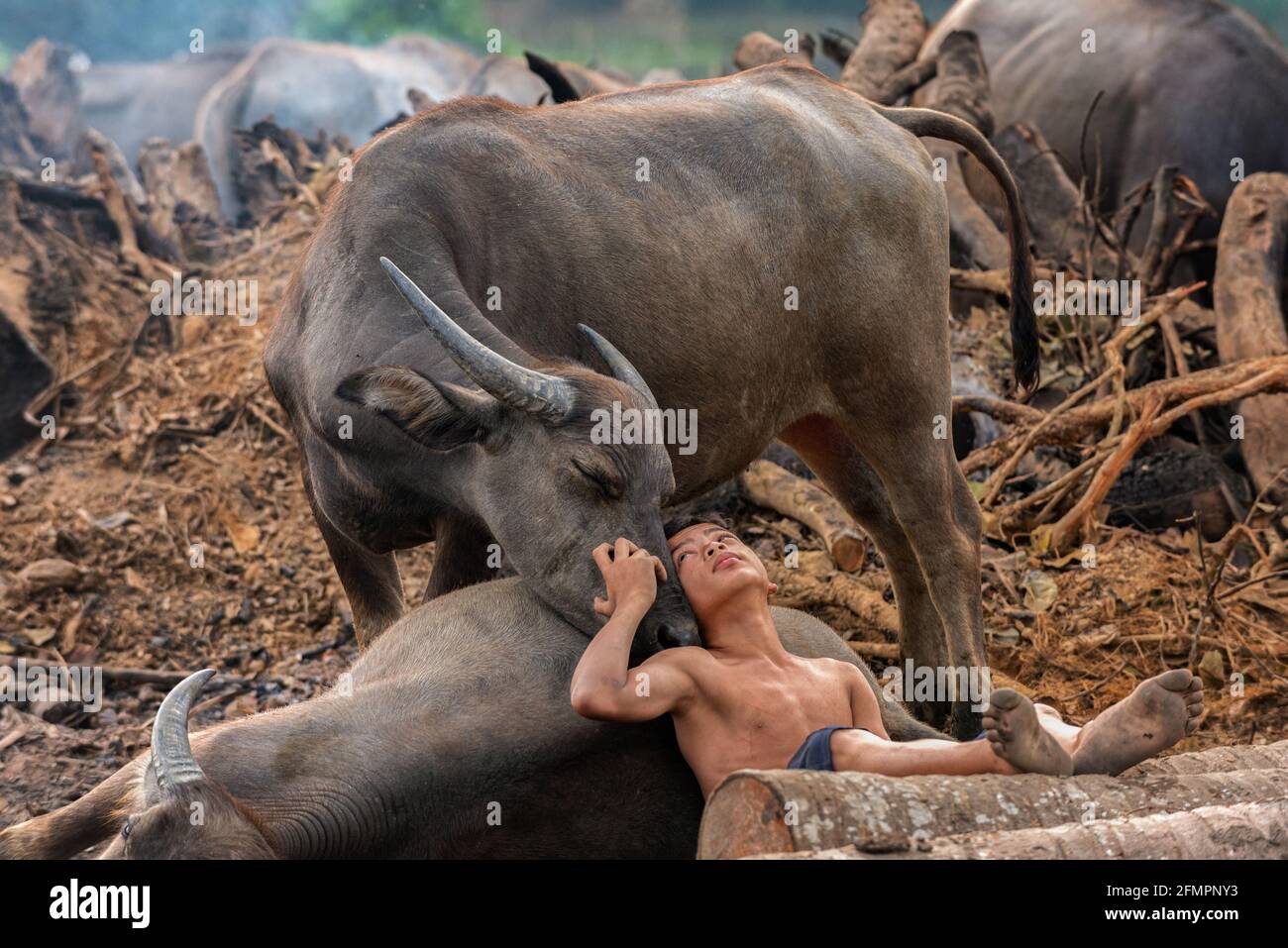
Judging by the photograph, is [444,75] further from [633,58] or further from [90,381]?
[90,381]

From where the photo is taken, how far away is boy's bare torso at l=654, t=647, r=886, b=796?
10.0 feet

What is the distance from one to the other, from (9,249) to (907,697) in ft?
20.0

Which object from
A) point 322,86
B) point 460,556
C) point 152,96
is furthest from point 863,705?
point 152,96

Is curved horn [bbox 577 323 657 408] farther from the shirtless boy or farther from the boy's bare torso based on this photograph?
the boy's bare torso

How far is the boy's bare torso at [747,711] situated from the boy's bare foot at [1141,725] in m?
0.55

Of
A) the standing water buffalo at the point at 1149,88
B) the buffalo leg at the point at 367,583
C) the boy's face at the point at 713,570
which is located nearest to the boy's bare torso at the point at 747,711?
the boy's face at the point at 713,570

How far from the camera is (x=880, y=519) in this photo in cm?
553

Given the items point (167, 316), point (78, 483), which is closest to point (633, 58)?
point (167, 316)

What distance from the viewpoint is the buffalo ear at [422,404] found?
3568 millimetres

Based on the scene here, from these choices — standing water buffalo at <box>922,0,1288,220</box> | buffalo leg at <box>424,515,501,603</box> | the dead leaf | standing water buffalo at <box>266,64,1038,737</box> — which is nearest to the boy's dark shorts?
standing water buffalo at <box>266,64,1038,737</box>

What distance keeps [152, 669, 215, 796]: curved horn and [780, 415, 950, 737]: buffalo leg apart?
3.19m

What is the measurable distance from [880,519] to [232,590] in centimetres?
310

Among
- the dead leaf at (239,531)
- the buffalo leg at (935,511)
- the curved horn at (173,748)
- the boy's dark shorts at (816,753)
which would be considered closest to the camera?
the curved horn at (173,748)

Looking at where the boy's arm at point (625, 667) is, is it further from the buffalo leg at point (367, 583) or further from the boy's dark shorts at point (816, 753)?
the buffalo leg at point (367, 583)
